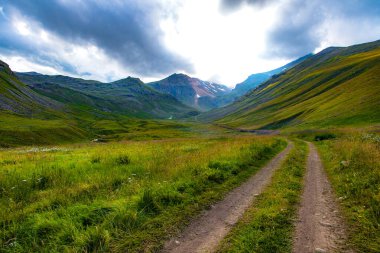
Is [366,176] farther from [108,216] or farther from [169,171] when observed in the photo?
[108,216]

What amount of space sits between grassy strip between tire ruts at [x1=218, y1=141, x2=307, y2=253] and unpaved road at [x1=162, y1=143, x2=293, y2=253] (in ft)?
0.92

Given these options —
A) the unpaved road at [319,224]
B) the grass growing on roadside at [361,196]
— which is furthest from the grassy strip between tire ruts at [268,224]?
the grass growing on roadside at [361,196]

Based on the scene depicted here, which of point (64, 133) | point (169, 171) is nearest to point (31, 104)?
point (64, 133)

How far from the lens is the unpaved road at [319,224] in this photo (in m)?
6.04

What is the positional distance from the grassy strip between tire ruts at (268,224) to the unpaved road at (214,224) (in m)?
0.28

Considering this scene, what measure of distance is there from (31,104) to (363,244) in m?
181

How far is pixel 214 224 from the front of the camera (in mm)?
7402

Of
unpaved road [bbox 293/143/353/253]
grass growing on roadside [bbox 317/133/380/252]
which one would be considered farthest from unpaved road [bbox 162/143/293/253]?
grass growing on roadside [bbox 317/133/380/252]

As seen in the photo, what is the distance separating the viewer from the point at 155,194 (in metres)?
8.72

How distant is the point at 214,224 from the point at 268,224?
66.4 inches

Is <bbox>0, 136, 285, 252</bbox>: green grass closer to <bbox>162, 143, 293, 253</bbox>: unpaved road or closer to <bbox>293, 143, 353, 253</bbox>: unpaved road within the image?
<bbox>162, 143, 293, 253</bbox>: unpaved road

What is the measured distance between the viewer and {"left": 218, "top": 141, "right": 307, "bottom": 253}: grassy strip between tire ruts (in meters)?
6.01

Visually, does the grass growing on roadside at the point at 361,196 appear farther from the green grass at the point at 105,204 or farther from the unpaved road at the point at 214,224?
the green grass at the point at 105,204

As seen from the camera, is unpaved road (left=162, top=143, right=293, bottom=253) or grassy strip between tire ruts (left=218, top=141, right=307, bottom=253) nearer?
grassy strip between tire ruts (left=218, top=141, right=307, bottom=253)
